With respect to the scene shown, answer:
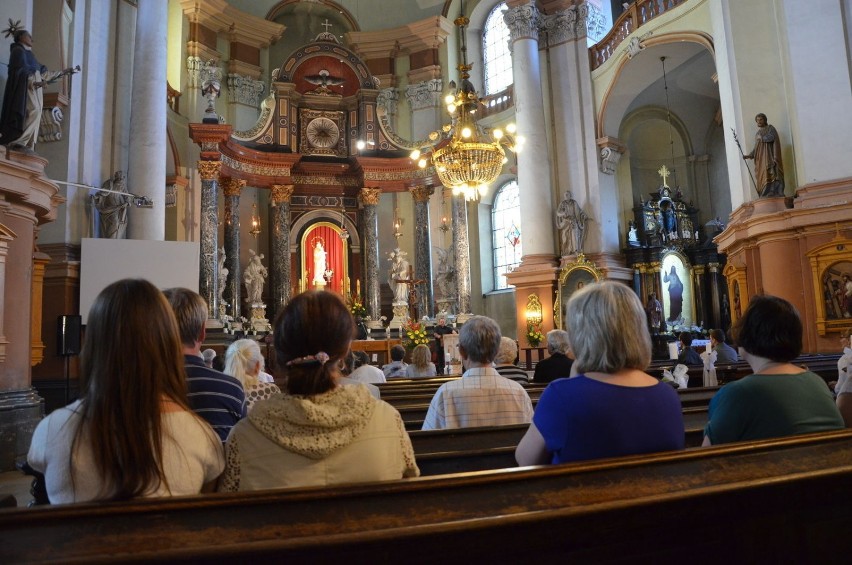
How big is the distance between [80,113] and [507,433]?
881 centimetres

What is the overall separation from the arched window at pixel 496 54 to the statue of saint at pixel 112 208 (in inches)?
425

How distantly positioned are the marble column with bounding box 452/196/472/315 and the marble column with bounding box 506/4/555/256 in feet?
7.83

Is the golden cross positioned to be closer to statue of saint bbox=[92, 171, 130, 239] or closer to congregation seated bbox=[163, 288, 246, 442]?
statue of saint bbox=[92, 171, 130, 239]

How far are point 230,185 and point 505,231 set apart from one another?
23.9ft

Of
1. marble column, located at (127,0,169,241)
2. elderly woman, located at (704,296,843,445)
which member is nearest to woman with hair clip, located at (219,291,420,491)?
elderly woman, located at (704,296,843,445)

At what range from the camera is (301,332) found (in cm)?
168

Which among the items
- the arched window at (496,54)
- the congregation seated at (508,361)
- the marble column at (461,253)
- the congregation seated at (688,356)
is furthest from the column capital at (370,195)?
the congregation seated at (508,361)

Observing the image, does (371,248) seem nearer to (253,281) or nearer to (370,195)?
(370,195)

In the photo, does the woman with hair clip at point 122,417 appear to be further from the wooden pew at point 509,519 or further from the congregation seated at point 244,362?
the congregation seated at point 244,362

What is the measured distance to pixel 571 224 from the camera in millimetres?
14016

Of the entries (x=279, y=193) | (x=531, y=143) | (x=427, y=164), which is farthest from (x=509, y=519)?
(x=279, y=193)

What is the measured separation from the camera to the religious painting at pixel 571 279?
1352 cm

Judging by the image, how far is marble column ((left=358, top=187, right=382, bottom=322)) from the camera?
1688cm

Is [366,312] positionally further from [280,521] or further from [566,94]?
[280,521]
